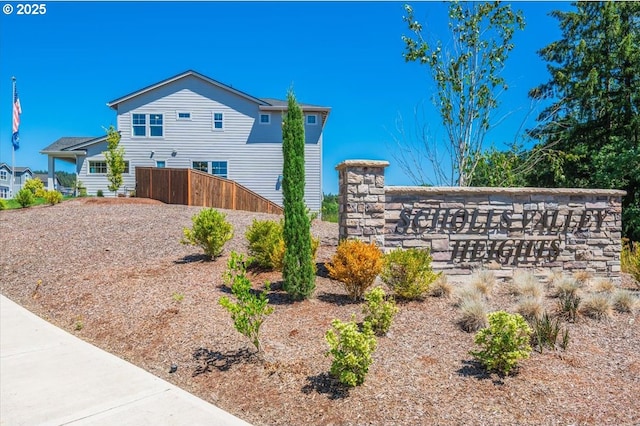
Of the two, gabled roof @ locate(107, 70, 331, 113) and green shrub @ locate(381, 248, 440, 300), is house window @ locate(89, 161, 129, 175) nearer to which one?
gabled roof @ locate(107, 70, 331, 113)

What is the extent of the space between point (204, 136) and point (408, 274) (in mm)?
19553

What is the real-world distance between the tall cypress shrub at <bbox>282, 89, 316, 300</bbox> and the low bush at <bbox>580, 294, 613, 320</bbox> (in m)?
3.57

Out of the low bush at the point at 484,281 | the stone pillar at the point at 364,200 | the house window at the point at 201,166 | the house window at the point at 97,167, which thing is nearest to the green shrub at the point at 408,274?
the low bush at the point at 484,281

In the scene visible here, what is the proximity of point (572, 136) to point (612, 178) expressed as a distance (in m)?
4.34

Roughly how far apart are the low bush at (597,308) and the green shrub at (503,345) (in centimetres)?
205

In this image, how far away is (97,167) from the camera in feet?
78.5

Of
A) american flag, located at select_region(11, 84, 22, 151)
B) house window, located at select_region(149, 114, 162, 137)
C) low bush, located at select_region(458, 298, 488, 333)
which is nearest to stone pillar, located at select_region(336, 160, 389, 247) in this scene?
low bush, located at select_region(458, 298, 488, 333)

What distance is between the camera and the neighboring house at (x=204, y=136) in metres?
23.2

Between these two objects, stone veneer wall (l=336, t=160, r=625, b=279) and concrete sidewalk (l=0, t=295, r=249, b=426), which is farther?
stone veneer wall (l=336, t=160, r=625, b=279)

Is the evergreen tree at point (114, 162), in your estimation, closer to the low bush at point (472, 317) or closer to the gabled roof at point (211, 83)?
the gabled roof at point (211, 83)

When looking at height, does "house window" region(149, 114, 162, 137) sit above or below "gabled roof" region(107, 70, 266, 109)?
below

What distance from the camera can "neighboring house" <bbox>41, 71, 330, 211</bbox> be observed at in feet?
76.3

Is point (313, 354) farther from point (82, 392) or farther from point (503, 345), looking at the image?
point (82, 392)

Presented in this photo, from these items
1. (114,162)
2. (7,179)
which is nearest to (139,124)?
(114,162)
